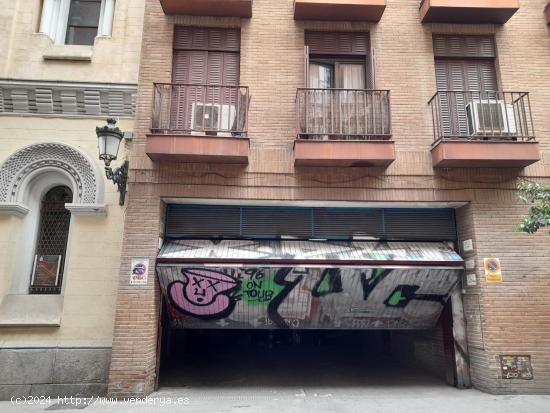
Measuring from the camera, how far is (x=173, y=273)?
21.5 feet

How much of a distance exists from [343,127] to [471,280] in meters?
3.52

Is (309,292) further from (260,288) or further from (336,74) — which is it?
(336,74)

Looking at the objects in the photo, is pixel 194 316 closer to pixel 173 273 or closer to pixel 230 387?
pixel 173 273

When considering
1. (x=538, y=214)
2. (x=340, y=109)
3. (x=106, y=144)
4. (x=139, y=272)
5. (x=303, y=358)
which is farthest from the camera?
(x=303, y=358)

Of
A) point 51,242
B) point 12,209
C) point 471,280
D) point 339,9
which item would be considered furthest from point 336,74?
point 12,209

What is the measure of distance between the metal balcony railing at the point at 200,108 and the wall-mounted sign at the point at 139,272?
7.47 ft

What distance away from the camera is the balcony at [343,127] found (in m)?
6.60

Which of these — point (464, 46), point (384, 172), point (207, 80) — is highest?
point (464, 46)

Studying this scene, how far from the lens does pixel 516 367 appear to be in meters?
6.28

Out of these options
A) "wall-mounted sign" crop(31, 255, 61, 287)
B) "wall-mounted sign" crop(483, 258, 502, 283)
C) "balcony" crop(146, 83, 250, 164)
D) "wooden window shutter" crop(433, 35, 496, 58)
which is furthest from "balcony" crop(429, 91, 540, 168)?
"wall-mounted sign" crop(31, 255, 61, 287)

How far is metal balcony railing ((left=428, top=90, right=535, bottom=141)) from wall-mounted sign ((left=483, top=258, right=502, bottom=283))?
2.19m

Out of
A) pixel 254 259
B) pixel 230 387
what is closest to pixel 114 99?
pixel 254 259

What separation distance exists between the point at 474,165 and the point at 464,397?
12.7 feet

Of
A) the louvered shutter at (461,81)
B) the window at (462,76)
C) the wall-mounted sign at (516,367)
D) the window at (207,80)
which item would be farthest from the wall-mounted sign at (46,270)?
the wall-mounted sign at (516,367)
